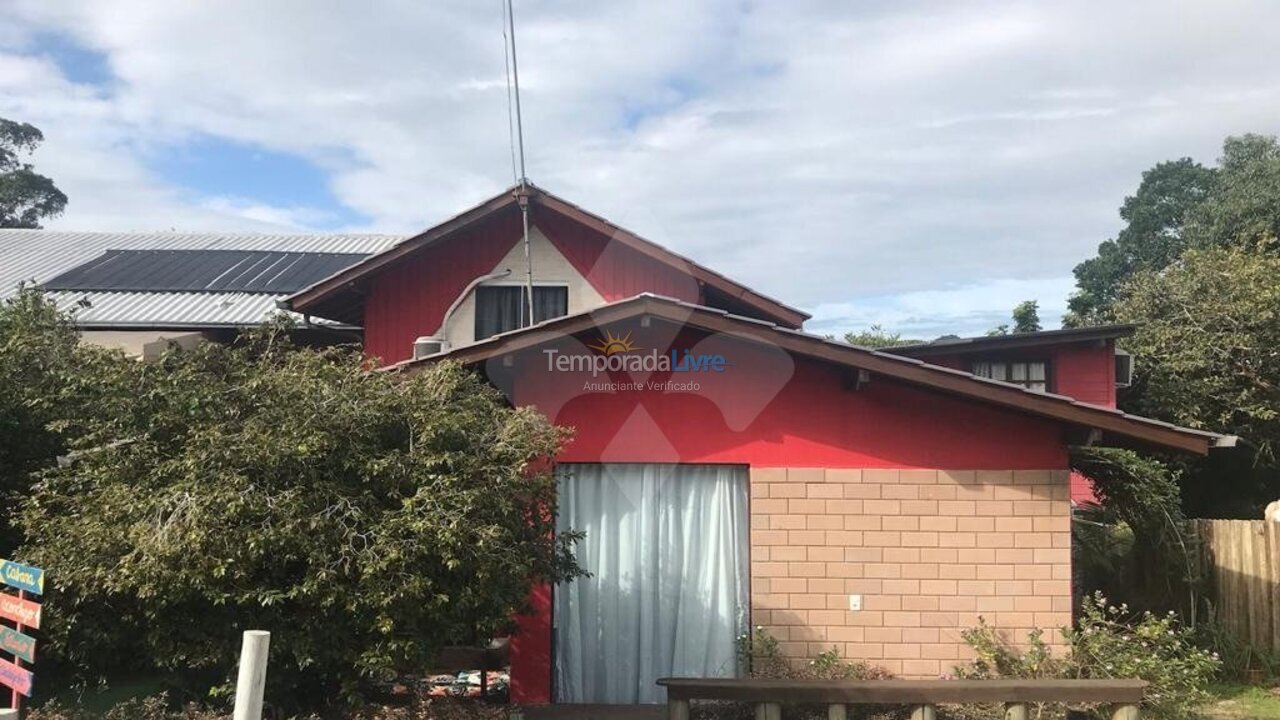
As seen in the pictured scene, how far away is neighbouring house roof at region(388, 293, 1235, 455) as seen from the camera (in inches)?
311

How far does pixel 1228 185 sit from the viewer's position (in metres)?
29.9

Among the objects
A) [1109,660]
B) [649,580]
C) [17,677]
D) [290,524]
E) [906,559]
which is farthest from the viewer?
[649,580]

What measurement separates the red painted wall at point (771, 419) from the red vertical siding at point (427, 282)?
462 cm

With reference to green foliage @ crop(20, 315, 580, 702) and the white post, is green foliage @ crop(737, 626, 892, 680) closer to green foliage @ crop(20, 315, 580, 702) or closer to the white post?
green foliage @ crop(20, 315, 580, 702)

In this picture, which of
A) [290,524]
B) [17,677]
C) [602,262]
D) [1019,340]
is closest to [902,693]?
[290,524]

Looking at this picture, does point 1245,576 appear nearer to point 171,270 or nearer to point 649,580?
point 649,580

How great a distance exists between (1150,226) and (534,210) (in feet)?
126

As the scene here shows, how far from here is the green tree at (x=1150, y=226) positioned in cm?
4062

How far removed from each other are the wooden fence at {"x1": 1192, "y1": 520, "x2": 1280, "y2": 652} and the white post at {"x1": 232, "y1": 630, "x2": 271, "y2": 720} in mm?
9794

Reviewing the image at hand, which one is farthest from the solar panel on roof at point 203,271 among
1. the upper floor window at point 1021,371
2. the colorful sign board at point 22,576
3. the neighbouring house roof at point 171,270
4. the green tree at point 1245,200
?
the green tree at point 1245,200

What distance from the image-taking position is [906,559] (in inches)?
330

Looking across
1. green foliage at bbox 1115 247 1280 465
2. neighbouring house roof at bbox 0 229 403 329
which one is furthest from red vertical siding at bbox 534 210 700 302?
green foliage at bbox 1115 247 1280 465

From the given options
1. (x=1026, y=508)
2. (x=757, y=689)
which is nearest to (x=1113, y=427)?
(x=1026, y=508)

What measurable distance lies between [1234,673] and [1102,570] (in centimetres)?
178
